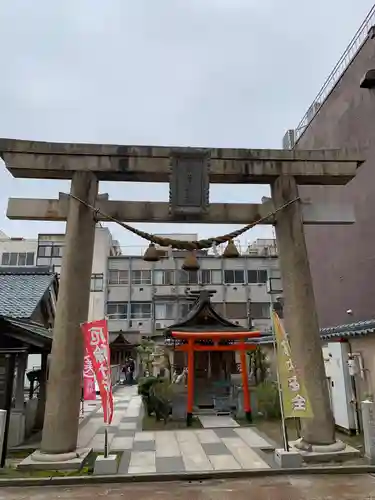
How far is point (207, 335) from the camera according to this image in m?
16.0

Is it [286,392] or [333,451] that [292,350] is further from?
[333,451]

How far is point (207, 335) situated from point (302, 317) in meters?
6.55

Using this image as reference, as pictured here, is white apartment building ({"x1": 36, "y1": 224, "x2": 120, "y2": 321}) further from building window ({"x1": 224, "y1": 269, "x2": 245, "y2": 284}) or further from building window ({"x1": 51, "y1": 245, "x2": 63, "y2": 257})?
building window ({"x1": 224, "y1": 269, "x2": 245, "y2": 284})

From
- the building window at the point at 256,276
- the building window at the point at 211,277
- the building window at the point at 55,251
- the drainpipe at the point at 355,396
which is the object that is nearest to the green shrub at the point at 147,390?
the drainpipe at the point at 355,396

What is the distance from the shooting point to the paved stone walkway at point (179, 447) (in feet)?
29.8

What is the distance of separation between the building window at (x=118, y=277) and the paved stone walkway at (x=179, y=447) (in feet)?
A: 93.5

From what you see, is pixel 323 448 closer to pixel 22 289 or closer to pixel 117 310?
pixel 22 289

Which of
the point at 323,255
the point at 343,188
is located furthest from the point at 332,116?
the point at 323,255

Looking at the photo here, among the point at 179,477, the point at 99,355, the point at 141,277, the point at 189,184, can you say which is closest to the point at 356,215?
the point at 189,184

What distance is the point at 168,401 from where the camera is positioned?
15.8m

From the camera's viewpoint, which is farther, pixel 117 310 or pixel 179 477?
pixel 117 310

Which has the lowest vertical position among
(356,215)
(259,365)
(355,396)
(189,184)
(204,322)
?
(355,396)

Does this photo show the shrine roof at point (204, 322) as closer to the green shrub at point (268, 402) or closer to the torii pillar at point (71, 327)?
the green shrub at point (268, 402)

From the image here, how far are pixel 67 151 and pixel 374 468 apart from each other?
33.2 ft
